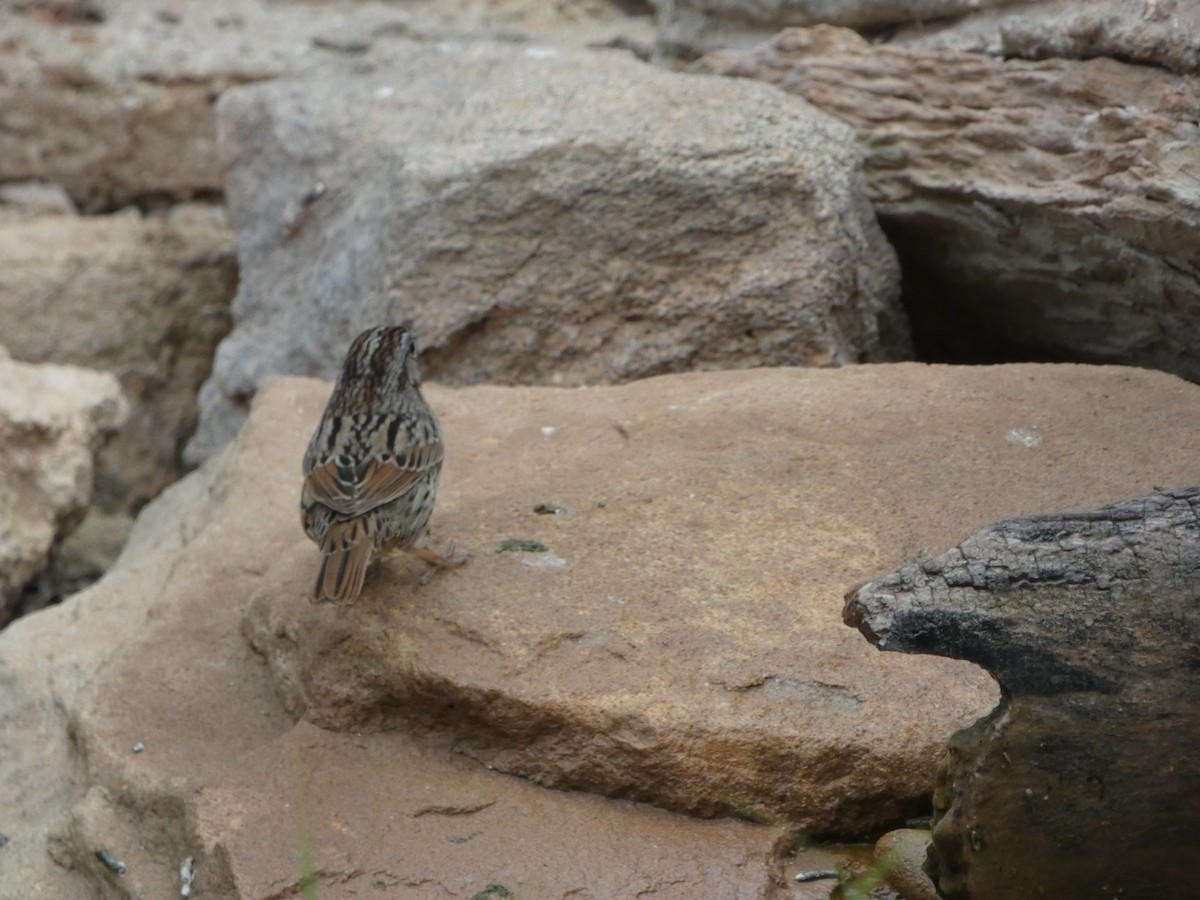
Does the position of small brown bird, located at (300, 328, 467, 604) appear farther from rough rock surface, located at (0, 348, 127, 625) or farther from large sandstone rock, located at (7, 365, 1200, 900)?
rough rock surface, located at (0, 348, 127, 625)

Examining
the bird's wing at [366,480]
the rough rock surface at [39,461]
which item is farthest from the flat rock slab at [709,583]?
the rough rock surface at [39,461]

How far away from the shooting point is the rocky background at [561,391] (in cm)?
417

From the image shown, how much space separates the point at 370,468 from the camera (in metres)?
4.86

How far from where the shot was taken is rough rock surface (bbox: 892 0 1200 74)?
5.82 meters

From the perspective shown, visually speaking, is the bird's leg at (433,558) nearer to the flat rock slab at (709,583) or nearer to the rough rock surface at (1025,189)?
the flat rock slab at (709,583)

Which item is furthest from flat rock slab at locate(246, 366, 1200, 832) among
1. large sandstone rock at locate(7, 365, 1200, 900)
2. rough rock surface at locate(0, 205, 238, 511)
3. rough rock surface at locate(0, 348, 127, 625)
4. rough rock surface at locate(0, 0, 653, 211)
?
rough rock surface at locate(0, 0, 653, 211)

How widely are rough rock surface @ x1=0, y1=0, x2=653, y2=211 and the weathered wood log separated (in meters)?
6.38

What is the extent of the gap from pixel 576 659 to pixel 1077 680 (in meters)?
1.51

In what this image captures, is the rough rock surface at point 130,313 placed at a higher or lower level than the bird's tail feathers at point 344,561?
lower

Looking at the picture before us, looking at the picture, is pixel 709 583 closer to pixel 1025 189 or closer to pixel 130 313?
pixel 1025 189

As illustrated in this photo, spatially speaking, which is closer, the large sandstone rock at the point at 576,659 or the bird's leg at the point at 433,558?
the large sandstone rock at the point at 576,659

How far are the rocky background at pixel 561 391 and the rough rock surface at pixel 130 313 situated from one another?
0.02 m

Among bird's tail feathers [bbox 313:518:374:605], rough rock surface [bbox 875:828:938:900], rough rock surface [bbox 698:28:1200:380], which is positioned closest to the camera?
rough rock surface [bbox 875:828:938:900]

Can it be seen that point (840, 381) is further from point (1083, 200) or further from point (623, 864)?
point (623, 864)
